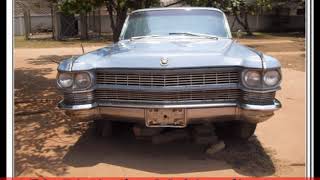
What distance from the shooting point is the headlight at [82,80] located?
467cm

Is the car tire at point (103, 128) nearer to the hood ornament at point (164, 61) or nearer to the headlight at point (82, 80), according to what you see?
the headlight at point (82, 80)

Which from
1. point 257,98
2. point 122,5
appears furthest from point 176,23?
point 122,5

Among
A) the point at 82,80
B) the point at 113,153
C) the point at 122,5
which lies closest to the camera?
the point at 82,80

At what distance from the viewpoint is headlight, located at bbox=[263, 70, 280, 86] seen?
4.54m

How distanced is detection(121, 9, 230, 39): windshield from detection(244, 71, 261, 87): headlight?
1530 millimetres

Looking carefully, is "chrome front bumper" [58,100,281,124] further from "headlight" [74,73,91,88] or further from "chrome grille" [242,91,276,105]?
"headlight" [74,73,91,88]

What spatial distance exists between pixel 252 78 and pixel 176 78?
776 mm

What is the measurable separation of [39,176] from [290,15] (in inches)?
1224

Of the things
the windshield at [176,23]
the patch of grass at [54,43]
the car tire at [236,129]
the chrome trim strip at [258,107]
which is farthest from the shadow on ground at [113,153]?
the patch of grass at [54,43]

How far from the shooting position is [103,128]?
552cm

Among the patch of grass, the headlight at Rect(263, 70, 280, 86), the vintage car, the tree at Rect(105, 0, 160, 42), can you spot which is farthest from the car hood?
the patch of grass

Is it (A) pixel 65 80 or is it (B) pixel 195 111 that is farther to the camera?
(A) pixel 65 80

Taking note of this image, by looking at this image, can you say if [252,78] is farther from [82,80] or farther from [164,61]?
[82,80]
